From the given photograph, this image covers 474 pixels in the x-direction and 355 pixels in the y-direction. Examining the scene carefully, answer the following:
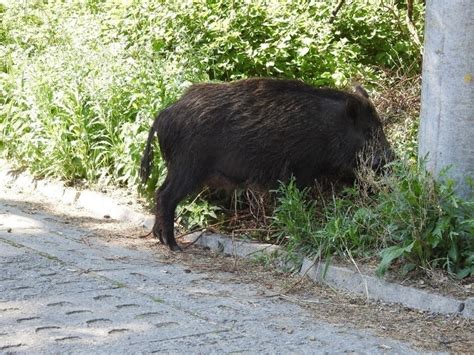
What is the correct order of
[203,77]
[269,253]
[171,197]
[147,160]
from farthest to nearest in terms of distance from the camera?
[203,77], [147,160], [171,197], [269,253]

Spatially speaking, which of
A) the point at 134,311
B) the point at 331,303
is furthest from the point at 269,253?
the point at 134,311

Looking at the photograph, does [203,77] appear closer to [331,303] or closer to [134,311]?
[331,303]

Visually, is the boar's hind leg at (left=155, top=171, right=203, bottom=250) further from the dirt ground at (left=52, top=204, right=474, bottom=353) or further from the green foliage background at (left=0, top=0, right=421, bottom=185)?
the green foliage background at (left=0, top=0, right=421, bottom=185)

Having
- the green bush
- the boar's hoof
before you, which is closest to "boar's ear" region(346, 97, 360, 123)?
the green bush

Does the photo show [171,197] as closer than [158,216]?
Yes

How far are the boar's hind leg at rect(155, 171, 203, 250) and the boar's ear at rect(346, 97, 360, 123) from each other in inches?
52.6

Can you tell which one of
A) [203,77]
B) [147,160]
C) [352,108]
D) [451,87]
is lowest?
[147,160]

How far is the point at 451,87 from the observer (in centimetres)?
633

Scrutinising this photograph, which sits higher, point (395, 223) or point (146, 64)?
point (146, 64)

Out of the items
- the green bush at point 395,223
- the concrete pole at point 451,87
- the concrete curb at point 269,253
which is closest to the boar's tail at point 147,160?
the concrete curb at point 269,253

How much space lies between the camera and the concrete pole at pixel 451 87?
6.25 m

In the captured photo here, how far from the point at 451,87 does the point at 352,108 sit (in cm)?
138

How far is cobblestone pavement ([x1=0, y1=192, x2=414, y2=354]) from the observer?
510 centimetres

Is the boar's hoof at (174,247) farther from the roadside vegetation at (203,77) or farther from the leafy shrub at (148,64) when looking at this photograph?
the leafy shrub at (148,64)
